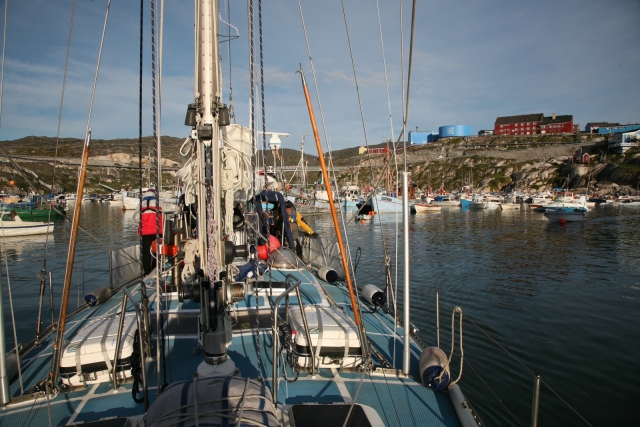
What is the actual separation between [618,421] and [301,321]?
19.4 feet

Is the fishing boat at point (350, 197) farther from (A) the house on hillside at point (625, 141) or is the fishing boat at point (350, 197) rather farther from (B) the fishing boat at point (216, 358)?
(A) the house on hillside at point (625, 141)

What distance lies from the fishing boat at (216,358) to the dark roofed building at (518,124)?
154227 millimetres

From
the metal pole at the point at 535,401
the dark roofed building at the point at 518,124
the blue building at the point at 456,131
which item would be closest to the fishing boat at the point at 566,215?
the metal pole at the point at 535,401

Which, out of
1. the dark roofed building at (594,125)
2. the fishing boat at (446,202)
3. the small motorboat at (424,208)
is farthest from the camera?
the dark roofed building at (594,125)

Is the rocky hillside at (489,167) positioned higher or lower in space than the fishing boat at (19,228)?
higher

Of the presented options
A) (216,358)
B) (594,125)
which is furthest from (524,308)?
(594,125)

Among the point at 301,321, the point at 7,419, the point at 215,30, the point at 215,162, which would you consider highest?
the point at 215,30

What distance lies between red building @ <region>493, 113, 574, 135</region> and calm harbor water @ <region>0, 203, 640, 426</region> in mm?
121186

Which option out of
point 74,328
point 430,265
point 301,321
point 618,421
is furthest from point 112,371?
point 430,265

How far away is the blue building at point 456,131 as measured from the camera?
149875mm

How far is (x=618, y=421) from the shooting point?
6.64 m

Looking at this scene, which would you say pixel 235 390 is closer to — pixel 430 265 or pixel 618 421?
pixel 618 421

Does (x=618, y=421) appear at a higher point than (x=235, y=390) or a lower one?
lower

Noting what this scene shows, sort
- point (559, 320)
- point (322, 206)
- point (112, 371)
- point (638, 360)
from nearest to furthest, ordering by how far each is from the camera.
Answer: point (112, 371) < point (638, 360) < point (559, 320) < point (322, 206)
